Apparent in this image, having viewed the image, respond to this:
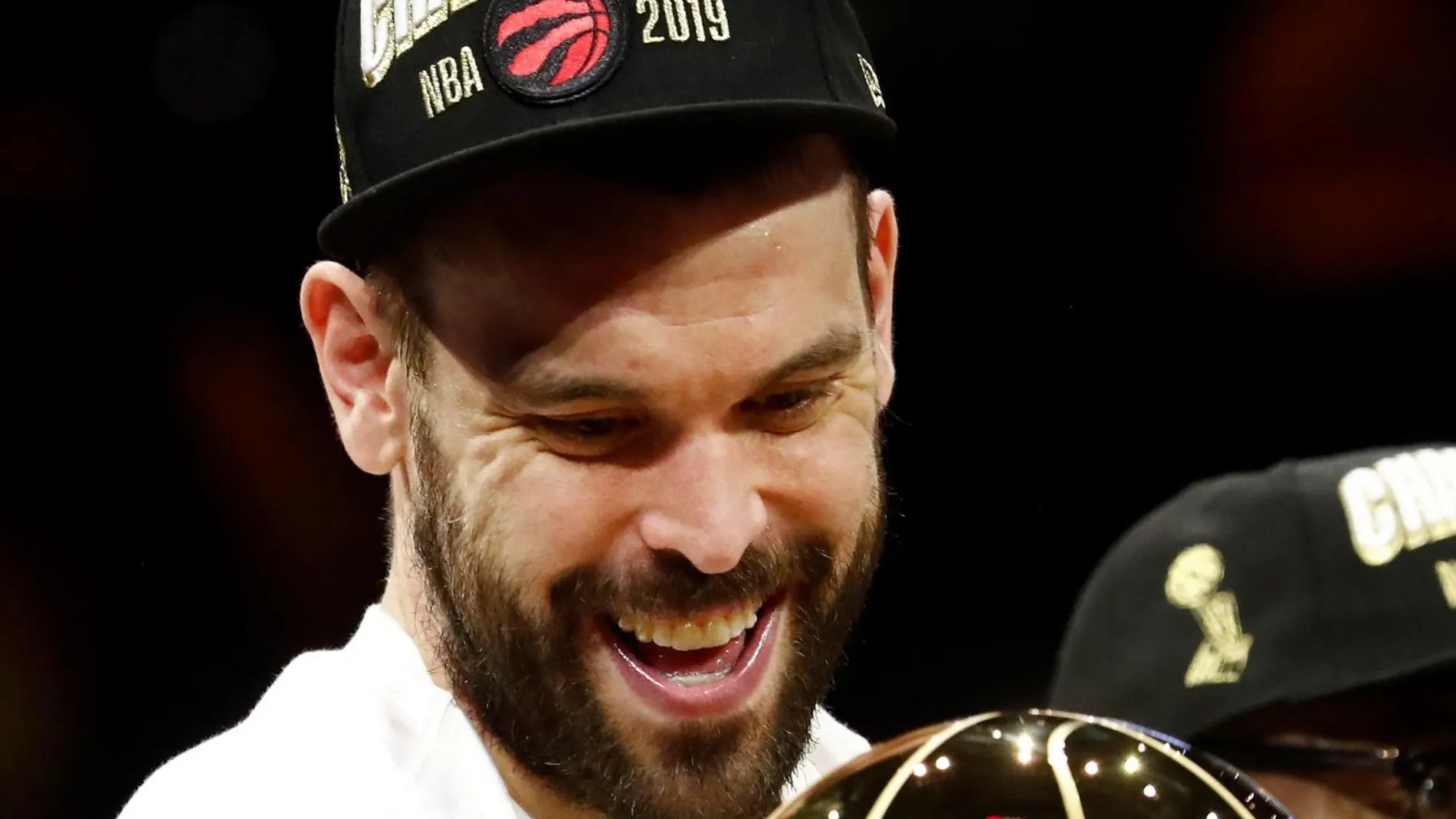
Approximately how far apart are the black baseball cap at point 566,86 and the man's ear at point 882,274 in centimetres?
18

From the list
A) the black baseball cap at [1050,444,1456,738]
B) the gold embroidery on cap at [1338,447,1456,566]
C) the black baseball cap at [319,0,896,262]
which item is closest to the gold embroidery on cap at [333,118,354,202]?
the black baseball cap at [319,0,896,262]

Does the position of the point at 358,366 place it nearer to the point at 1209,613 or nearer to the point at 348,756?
the point at 348,756

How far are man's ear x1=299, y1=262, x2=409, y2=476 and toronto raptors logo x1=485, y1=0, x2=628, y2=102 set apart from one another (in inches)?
10.0

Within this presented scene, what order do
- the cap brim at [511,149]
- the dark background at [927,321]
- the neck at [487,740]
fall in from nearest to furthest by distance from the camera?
the cap brim at [511,149] → the neck at [487,740] → the dark background at [927,321]

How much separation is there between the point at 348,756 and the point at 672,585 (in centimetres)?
30

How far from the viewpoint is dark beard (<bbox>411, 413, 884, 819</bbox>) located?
1.18m

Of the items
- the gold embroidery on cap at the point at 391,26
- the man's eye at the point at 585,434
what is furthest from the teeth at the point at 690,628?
the gold embroidery on cap at the point at 391,26

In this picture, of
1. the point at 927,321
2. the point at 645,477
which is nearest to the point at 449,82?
the point at 645,477

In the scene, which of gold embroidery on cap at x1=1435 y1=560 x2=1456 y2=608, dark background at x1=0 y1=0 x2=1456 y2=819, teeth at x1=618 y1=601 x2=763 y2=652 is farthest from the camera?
dark background at x1=0 y1=0 x2=1456 y2=819

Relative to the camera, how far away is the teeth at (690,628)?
1182mm

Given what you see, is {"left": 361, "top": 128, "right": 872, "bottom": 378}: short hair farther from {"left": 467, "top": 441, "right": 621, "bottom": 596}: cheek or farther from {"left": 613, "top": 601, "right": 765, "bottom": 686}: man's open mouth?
{"left": 613, "top": 601, "right": 765, "bottom": 686}: man's open mouth

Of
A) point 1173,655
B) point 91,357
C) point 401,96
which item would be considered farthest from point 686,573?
point 91,357

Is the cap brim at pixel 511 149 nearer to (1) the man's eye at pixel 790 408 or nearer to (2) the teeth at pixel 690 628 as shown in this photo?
(1) the man's eye at pixel 790 408

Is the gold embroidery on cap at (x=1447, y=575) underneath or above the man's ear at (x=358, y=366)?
underneath
